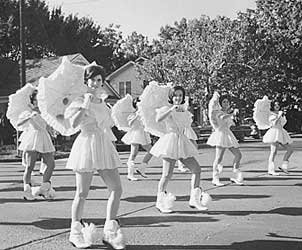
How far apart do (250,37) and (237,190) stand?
3176cm

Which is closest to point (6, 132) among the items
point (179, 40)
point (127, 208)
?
point (179, 40)

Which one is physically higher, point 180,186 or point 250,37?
point 250,37

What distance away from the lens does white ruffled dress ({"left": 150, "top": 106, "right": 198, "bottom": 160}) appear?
8.44 meters

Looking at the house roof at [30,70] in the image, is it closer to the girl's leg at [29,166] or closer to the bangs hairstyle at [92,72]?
the girl's leg at [29,166]

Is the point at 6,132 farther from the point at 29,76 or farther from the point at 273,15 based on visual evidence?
the point at 273,15

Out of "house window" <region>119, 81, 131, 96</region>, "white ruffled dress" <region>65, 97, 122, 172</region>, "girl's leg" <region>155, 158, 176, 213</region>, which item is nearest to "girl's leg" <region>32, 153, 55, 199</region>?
"girl's leg" <region>155, 158, 176, 213</region>

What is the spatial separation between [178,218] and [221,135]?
A: 4025 mm

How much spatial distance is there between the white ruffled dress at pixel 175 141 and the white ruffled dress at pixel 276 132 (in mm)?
5446

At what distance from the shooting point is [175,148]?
8.47 metres

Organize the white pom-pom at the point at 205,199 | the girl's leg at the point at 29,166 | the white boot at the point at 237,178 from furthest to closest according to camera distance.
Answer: the white boot at the point at 237,178 < the girl's leg at the point at 29,166 < the white pom-pom at the point at 205,199

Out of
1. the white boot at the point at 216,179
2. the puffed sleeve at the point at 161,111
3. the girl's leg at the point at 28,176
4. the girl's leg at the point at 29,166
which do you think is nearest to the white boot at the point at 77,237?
the puffed sleeve at the point at 161,111

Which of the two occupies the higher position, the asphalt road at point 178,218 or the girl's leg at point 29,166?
the girl's leg at point 29,166

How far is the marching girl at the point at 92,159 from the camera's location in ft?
20.5

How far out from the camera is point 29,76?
3638 centimetres
